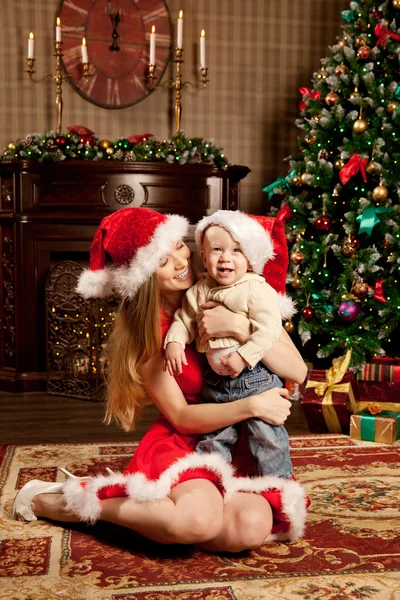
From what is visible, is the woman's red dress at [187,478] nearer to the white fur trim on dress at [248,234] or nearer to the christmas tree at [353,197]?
the white fur trim on dress at [248,234]

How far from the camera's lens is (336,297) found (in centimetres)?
447

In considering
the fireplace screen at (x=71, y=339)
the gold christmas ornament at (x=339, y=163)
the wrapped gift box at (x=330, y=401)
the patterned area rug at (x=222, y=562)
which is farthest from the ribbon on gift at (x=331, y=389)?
the fireplace screen at (x=71, y=339)

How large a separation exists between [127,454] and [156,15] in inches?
139

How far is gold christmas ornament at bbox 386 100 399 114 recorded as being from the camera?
425 cm

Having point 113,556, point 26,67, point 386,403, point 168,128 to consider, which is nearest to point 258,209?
point 168,128

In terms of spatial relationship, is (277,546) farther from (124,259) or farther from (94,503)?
(124,259)

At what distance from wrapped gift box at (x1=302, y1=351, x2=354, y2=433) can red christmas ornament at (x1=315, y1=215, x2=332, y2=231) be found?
997 millimetres

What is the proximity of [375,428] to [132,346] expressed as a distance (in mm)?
1669

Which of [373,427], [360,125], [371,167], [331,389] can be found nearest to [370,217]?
[371,167]

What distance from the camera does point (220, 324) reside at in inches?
85.6

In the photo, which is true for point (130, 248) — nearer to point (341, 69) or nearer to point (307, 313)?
point (307, 313)

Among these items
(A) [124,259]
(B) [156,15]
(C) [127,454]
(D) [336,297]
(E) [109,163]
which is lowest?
(C) [127,454]

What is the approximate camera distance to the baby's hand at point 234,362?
2.17 m

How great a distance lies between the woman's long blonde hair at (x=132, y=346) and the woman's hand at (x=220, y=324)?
5.8 inches
